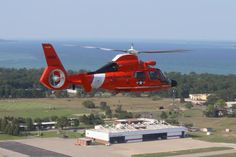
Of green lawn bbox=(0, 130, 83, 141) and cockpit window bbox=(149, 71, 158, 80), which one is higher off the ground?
cockpit window bbox=(149, 71, 158, 80)

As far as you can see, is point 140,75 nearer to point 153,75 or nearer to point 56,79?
point 153,75

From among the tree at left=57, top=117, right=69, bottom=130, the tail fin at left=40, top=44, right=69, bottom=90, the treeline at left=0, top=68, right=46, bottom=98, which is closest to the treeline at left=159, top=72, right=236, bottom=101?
the treeline at left=0, top=68, right=46, bottom=98

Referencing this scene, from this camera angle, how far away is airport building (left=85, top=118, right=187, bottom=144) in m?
60.5

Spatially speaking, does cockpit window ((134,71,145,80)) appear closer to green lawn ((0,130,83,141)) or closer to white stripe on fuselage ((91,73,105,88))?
white stripe on fuselage ((91,73,105,88))

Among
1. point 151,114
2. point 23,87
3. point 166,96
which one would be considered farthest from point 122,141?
point 23,87

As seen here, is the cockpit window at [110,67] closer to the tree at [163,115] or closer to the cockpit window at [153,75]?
the cockpit window at [153,75]

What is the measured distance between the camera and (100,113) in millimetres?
82938

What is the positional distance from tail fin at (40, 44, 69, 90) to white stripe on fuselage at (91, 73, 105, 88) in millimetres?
1246

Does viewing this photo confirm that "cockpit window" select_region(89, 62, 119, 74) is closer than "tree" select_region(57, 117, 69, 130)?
Yes

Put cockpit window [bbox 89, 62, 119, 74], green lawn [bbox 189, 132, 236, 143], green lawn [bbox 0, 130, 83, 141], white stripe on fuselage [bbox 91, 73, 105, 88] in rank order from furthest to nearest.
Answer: green lawn [bbox 0, 130, 83, 141], green lawn [bbox 189, 132, 236, 143], cockpit window [bbox 89, 62, 119, 74], white stripe on fuselage [bbox 91, 73, 105, 88]

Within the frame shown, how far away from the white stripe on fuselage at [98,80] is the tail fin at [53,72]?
4.09ft

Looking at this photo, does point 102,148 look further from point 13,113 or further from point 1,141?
point 13,113

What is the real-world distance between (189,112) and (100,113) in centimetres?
1192

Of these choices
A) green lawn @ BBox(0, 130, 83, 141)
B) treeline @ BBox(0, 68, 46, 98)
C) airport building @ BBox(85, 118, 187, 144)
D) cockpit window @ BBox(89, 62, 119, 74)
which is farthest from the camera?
treeline @ BBox(0, 68, 46, 98)
